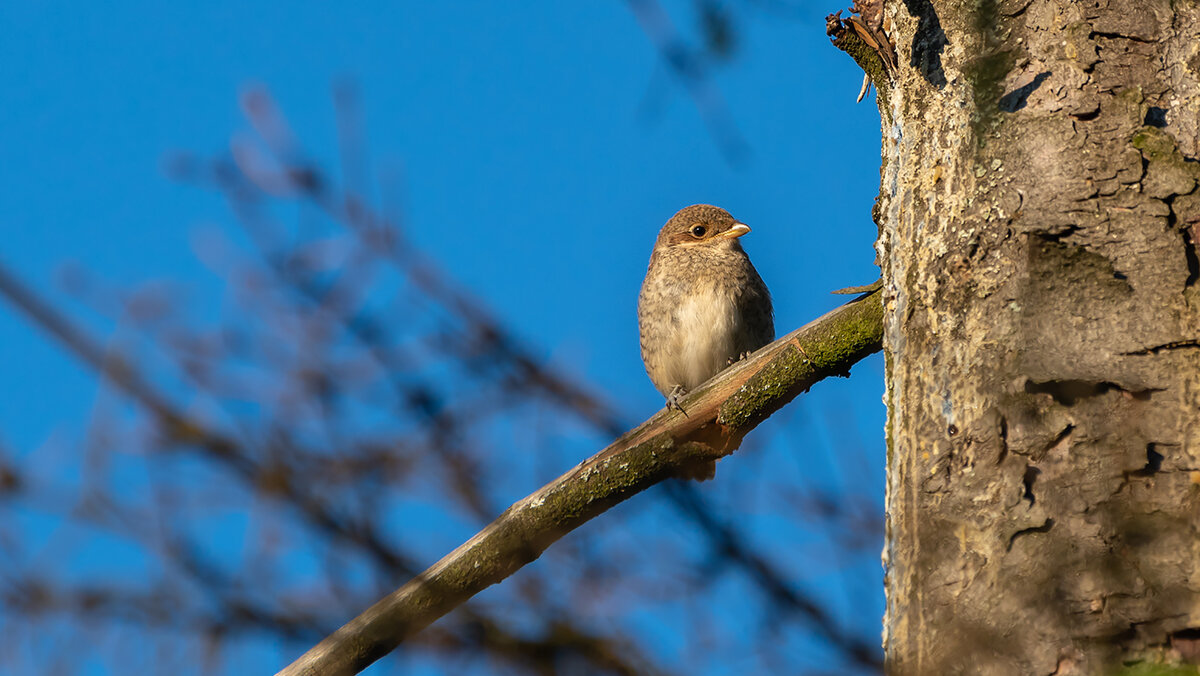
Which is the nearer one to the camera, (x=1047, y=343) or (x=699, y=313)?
(x=1047, y=343)

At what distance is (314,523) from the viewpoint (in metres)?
1.75

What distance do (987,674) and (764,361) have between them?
1.24 m

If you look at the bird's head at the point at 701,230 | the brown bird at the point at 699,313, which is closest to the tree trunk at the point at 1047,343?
the brown bird at the point at 699,313

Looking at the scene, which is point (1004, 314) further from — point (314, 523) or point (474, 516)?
point (314, 523)

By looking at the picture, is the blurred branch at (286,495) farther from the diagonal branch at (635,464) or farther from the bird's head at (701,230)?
the bird's head at (701,230)

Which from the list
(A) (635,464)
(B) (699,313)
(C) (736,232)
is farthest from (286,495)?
(C) (736,232)

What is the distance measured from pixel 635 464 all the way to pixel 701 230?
4.06 metres

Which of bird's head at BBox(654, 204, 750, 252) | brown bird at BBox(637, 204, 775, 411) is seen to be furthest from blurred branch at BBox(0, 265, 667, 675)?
bird's head at BBox(654, 204, 750, 252)

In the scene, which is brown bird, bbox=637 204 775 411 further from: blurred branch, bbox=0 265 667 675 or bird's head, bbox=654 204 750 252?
blurred branch, bbox=0 265 667 675

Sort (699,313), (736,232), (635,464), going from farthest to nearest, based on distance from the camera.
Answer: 1. (736,232)
2. (699,313)
3. (635,464)

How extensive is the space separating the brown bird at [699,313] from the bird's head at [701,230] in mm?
13

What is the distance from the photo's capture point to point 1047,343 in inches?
79.9

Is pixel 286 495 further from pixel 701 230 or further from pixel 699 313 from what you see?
pixel 701 230

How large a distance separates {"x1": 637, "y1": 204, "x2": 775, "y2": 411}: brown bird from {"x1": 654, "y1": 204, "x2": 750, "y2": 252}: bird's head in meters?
0.01
